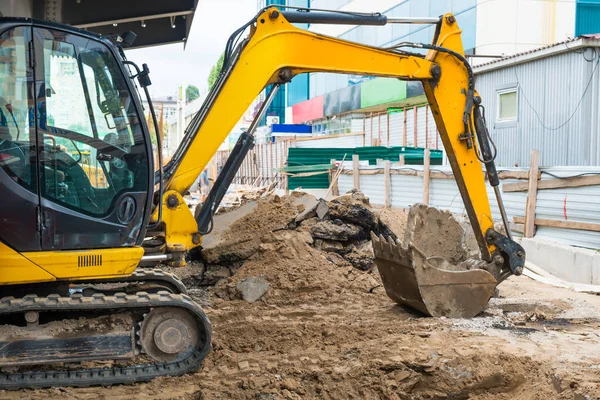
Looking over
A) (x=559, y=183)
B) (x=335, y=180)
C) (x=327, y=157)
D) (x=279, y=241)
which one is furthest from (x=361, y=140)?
(x=279, y=241)

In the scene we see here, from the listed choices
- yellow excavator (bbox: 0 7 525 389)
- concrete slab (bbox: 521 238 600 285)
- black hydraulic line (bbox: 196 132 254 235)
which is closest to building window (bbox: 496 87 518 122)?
concrete slab (bbox: 521 238 600 285)

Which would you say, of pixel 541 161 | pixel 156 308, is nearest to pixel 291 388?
pixel 156 308

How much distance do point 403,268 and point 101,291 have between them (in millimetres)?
3135

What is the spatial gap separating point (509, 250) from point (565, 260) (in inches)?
135

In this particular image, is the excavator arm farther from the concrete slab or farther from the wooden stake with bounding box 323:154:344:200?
the wooden stake with bounding box 323:154:344:200

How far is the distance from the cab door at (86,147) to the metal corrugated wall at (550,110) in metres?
11.5

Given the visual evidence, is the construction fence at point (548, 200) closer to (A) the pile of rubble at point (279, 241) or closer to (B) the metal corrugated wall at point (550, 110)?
(A) the pile of rubble at point (279, 241)

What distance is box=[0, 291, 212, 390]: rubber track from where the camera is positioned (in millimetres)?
5273

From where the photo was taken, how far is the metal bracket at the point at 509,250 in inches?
291

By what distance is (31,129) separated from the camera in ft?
17.0

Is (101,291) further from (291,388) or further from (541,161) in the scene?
(541,161)

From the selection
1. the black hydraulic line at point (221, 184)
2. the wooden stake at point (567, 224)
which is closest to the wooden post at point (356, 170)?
the wooden stake at point (567, 224)

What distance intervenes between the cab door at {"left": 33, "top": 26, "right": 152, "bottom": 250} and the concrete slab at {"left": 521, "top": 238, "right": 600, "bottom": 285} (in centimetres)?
690

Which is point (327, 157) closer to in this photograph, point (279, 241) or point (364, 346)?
point (279, 241)
